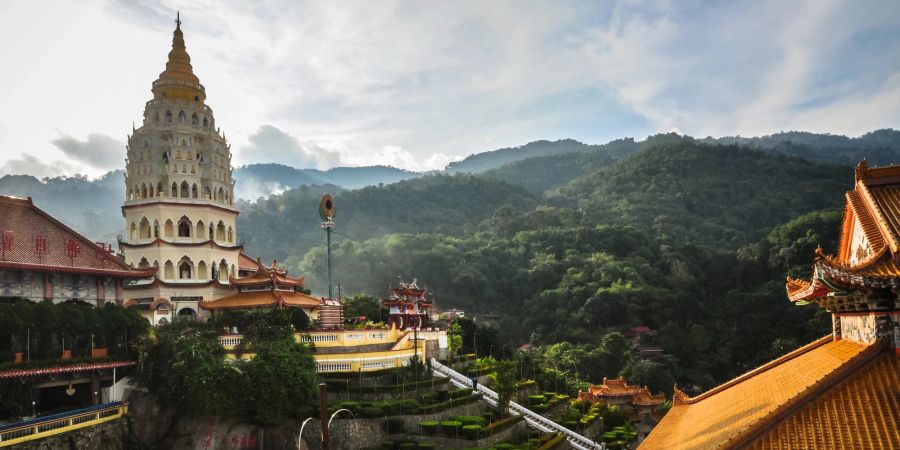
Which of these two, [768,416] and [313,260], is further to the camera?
[313,260]

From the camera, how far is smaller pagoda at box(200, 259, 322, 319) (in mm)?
32438

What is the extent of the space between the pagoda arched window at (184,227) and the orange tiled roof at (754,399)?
2845 cm

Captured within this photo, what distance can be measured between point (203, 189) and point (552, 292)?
56.6m

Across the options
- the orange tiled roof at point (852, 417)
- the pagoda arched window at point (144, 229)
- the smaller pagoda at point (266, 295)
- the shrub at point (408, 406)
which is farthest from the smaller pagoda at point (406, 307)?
the orange tiled roof at point (852, 417)

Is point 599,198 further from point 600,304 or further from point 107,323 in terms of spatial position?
point 107,323

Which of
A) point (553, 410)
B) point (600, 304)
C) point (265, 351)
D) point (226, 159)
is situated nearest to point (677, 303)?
point (600, 304)

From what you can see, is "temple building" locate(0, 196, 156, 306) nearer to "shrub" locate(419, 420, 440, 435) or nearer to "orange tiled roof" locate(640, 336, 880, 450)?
"shrub" locate(419, 420, 440, 435)

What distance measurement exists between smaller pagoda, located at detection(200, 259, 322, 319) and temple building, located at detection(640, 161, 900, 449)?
23.4m

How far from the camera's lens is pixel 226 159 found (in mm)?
39438

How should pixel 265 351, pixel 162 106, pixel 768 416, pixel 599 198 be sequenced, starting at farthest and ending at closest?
pixel 599 198
pixel 162 106
pixel 265 351
pixel 768 416

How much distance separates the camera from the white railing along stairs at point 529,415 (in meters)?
30.7

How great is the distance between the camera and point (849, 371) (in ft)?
29.2

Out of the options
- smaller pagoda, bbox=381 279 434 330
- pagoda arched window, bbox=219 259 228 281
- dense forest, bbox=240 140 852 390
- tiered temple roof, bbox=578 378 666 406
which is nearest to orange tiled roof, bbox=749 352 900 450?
smaller pagoda, bbox=381 279 434 330

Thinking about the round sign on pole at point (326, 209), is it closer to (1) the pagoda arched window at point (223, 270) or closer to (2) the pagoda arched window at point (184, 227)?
(1) the pagoda arched window at point (223, 270)
